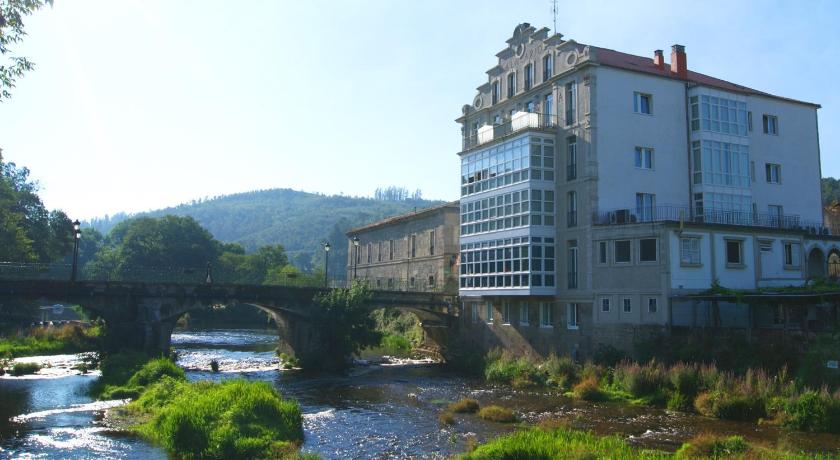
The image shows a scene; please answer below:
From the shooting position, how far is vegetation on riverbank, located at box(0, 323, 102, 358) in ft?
155

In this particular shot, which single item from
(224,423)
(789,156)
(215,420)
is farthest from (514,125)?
(224,423)

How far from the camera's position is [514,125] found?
4194cm

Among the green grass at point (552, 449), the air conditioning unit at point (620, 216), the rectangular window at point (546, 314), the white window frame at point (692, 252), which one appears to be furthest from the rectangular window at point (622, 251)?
the green grass at point (552, 449)

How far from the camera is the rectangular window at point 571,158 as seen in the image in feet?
124

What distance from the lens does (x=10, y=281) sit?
3491cm

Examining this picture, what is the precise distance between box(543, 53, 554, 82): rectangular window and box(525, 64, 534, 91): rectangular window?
140 centimetres

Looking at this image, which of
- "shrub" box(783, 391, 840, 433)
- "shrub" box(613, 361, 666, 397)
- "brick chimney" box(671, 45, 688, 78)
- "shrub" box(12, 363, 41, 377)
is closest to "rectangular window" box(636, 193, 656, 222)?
"brick chimney" box(671, 45, 688, 78)

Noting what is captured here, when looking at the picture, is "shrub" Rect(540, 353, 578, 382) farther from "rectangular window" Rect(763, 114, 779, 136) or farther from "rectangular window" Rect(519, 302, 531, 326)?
"rectangular window" Rect(763, 114, 779, 136)

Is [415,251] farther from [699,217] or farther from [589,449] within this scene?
[589,449]

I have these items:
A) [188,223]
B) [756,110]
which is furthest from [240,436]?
[188,223]

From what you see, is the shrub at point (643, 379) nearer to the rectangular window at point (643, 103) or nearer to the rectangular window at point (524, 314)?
the rectangular window at point (524, 314)

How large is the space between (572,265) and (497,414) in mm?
14833

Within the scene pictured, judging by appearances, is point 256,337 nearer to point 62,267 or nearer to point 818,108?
point 62,267

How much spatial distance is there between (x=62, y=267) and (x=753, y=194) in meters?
41.7
